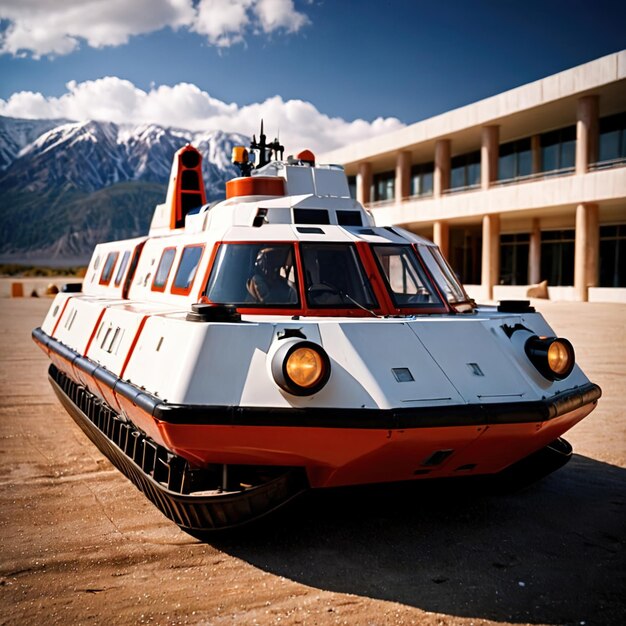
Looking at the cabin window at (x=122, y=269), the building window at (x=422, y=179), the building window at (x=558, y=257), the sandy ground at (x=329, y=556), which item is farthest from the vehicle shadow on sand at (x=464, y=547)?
the building window at (x=422, y=179)

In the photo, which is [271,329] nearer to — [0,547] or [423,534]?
[423,534]

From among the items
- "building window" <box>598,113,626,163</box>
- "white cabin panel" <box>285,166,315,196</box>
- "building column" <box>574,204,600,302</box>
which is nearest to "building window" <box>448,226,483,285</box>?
"building window" <box>598,113,626,163</box>

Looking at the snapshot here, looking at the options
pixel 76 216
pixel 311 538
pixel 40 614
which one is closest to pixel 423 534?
pixel 311 538

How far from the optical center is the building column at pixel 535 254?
104 ft

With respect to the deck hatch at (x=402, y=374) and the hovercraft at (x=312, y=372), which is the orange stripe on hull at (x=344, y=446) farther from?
the deck hatch at (x=402, y=374)

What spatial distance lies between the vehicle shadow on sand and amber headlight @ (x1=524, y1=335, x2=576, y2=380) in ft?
3.56

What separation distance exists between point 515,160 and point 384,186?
952 centimetres

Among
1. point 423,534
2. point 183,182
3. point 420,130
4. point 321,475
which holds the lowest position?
point 423,534

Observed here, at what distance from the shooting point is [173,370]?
4582 mm

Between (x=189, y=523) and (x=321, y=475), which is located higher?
(x=321, y=475)

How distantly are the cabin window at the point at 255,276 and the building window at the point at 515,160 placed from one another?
28339mm

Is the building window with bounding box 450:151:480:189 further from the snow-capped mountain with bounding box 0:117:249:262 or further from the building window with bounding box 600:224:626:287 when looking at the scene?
the snow-capped mountain with bounding box 0:117:249:262

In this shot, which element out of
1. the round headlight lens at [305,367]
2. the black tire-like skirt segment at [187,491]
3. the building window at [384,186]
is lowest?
the black tire-like skirt segment at [187,491]

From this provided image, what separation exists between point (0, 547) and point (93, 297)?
165 inches
